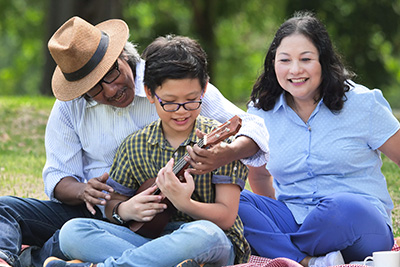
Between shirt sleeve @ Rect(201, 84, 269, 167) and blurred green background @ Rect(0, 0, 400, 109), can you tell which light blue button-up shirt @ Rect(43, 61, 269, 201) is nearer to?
shirt sleeve @ Rect(201, 84, 269, 167)

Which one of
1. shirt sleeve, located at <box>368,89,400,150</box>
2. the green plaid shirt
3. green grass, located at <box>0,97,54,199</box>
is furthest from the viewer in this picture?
green grass, located at <box>0,97,54,199</box>

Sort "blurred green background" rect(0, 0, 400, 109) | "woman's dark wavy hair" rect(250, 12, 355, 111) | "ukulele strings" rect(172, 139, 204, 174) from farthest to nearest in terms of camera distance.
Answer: "blurred green background" rect(0, 0, 400, 109) → "woman's dark wavy hair" rect(250, 12, 355, 111) → "ukulele strings" rect(172, 139, 204, 174)

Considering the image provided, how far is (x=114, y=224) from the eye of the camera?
3590 millimetres

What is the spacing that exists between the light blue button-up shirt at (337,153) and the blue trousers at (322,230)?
0.16 metres

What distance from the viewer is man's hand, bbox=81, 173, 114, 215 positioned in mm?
3562

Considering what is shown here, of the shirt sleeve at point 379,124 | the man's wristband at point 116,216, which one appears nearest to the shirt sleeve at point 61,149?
the man's wristband at point 116,216

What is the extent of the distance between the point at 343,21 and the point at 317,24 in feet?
38.0

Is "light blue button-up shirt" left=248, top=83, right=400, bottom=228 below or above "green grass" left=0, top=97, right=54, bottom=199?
above

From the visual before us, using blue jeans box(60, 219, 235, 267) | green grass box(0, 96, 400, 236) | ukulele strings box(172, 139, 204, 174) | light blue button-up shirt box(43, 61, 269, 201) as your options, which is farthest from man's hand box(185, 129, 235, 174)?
green grass box(0, 96, 400, 236)

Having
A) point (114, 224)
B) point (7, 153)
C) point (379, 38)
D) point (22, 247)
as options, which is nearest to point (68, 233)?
point (114, 224)

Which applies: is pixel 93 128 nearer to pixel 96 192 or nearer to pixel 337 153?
pixel 96 192

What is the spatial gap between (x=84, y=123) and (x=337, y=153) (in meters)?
1.55

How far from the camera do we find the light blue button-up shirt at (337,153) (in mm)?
3912

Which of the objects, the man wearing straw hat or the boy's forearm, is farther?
the man wearing straw hat
